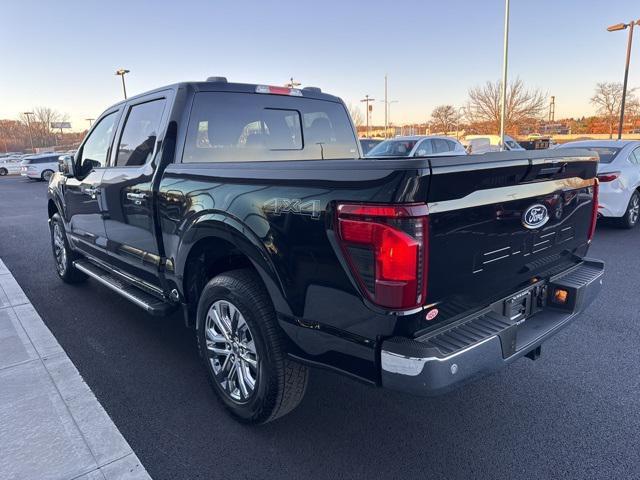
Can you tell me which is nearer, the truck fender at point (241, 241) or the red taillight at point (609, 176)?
the truck fender at point (241, 241)

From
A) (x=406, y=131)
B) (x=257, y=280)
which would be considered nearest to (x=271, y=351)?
(x=257, y=280)

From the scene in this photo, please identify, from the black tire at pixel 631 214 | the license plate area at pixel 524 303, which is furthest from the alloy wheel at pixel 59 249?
the black tire at pixel 631 214

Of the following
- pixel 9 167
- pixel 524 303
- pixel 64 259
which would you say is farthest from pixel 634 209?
pixel 9 167

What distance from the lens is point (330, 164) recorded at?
6.88 ft

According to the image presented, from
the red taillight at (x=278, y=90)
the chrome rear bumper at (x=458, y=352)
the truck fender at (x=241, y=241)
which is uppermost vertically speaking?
the red taillight at (x=278, y=90)

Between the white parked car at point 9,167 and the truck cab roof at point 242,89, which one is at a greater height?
the truck cab roof at point 242,89

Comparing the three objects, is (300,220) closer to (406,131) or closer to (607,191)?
(607,191)

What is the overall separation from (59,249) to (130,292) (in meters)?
2.58

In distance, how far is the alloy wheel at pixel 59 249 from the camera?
5.55 m

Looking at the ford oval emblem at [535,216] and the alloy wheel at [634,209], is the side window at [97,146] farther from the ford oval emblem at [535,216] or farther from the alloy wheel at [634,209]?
the alloy wheel at [634,209]

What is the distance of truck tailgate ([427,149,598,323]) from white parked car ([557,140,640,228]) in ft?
18.5

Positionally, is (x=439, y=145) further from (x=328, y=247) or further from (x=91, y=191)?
(x=328, y=247)

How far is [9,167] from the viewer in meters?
35.6

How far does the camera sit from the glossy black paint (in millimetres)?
1966
